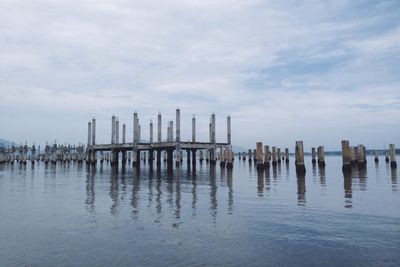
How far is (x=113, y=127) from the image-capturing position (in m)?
65.9

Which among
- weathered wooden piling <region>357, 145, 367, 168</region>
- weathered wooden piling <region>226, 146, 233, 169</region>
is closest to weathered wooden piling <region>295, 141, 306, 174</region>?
weathered wooden piling <region>226, 146, 233, 169</region>

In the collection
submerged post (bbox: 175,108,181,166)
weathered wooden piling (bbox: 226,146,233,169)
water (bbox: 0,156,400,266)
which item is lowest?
water (bbox: 0,156,400,266)

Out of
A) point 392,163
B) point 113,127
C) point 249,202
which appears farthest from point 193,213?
point 113,127

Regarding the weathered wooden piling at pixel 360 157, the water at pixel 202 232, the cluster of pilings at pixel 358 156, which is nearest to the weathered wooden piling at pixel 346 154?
the cluster of pilings at pixel 358 156

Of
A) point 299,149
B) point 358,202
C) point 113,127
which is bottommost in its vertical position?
point 358,202

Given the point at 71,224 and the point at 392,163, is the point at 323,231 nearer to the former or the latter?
the point at 71,224

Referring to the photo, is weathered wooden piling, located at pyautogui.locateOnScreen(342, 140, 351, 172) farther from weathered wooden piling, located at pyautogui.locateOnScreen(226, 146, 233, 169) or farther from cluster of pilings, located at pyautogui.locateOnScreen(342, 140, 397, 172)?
weathered wooden piling, located at pyautogui.locateOnScreen(226, 146, 233, 169)

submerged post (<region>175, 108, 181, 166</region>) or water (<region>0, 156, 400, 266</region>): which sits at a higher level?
submerged post (<region>175, 108, 181, 166</region>)

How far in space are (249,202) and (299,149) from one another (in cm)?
2297

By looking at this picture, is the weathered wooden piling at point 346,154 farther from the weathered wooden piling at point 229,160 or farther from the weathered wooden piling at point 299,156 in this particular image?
the weathered wooden piling at point 229,160

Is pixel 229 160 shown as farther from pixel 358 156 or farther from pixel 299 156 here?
pixel 358 156

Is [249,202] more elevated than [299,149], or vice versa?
[299,149]

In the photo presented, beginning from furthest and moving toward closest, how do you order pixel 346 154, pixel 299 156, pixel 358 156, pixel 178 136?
pixel 178 136
pixel 358 156
pixel 346 154
pixel 299 156

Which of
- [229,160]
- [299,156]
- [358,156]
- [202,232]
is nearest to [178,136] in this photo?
[229,160]
